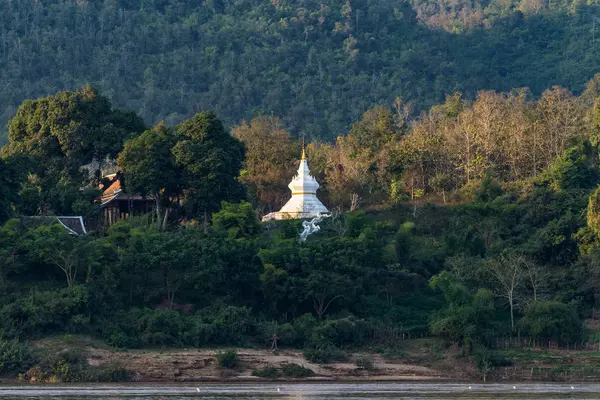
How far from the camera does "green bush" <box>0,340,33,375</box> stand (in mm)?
41656

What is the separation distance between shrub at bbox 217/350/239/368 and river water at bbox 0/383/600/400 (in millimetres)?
1149

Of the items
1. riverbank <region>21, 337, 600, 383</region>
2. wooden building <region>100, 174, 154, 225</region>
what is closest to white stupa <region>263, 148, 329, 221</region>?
wooden building <region>100, 174, 154, 225</region>

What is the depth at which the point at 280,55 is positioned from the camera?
3809 inches

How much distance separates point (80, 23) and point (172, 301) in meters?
52.6

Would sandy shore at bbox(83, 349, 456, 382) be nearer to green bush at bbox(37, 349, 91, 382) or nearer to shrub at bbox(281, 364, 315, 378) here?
shrub at bbox(281, 364, 315, 378)

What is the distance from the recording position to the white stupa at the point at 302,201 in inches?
2218

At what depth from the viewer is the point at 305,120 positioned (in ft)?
299

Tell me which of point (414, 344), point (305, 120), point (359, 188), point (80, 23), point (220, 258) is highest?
point (80, 23)

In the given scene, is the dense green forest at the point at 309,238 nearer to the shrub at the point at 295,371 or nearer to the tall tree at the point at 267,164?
the tall tree at the point at 267,164

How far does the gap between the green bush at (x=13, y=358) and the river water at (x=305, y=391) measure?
1447 millimetres

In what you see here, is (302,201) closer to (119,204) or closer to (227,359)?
(119,204)

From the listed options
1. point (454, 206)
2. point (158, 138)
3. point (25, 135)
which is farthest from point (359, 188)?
point (25, 135)

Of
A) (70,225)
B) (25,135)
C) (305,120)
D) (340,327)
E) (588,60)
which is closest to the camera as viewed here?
(340,327)

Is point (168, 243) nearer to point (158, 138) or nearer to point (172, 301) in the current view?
point (172, 301)
